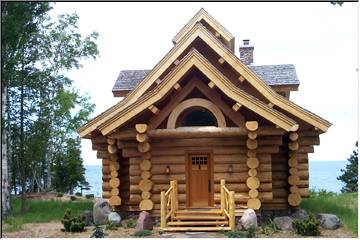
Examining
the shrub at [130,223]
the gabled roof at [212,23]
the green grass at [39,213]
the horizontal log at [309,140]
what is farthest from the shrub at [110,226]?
the gabled roof at [212,23]

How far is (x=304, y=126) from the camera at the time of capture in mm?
18250

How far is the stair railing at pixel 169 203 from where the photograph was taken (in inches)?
601

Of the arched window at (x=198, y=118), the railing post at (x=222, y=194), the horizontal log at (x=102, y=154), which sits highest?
the arched window at (x=198, y=118)

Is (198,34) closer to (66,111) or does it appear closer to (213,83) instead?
(213,83)

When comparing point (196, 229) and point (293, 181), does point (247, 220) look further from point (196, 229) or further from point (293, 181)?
point (293, 181)

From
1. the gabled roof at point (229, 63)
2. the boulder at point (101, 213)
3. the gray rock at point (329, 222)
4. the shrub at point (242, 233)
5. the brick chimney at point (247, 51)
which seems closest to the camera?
the shrub at point (242, 233)

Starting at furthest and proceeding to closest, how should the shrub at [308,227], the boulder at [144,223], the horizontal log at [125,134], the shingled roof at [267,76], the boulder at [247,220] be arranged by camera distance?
the shingled roof at [267,76], the horizontal log at [125,134], the boulder at [144,223], the boulder at [247,220], the shrub at [308,227]

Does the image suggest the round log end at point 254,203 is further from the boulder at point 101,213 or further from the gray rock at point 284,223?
the boulder at point 101,213

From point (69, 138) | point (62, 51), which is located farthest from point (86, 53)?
point (69, 138)

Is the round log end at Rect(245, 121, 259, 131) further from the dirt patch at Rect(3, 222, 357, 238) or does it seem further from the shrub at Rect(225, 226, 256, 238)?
the dirt patch at Rect(3, 222, 357, 238)

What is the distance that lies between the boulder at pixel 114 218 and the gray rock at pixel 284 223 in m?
5.17

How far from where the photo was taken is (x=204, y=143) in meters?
17.2

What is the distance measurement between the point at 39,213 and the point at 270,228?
1156 cm

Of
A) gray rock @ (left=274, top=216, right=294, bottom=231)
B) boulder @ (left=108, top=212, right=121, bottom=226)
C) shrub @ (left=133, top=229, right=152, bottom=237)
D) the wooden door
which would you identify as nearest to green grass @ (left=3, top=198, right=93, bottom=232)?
boulder @ (left=108, top=212, right=121, bottom=226)
